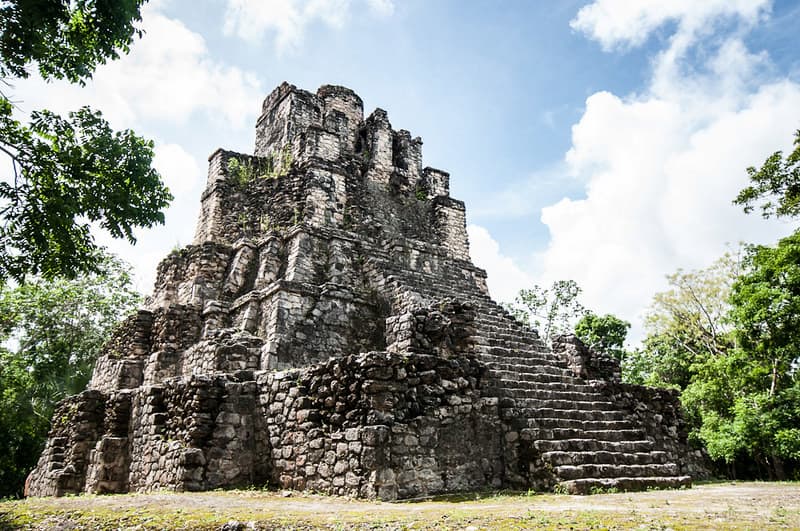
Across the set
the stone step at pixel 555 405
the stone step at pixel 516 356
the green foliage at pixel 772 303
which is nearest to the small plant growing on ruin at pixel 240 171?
the stone step at pixel 516 356

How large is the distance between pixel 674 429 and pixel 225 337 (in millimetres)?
9831

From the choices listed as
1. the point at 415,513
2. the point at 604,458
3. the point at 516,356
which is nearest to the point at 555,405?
the point at 604,458

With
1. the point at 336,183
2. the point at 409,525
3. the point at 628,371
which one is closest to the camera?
the point at 409,525

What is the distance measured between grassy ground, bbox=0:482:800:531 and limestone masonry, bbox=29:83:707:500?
2.51 feet

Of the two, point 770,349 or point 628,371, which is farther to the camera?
point 628,371

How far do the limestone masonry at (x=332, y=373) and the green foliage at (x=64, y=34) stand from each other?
16.7ft

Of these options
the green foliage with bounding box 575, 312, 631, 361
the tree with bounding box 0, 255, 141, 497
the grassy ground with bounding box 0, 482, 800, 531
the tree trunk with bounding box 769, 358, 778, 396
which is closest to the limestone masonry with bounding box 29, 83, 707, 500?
the grassy ground with bounding box 0, 482, 800, 531

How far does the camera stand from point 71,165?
7508 millimetres

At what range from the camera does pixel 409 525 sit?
439 cm

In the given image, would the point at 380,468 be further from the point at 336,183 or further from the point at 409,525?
the point at 336,183

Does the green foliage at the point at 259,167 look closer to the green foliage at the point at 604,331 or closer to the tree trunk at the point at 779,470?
the tree trunk at the point at 779,470

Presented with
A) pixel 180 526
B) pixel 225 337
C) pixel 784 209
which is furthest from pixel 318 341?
pixel 784 209

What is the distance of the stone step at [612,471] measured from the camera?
7.51 m

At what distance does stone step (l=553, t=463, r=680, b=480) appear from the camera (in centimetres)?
751
